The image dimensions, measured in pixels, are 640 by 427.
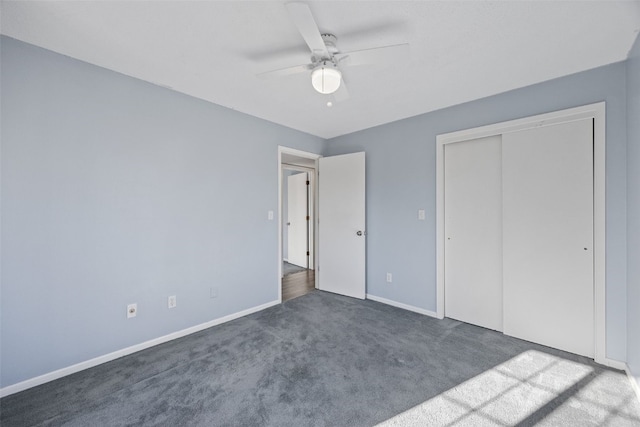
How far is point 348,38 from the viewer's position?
172 centimetres

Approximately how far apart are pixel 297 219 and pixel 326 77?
4.21 m

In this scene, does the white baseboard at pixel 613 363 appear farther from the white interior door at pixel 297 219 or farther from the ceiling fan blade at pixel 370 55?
the white interior door at pixel 297 219

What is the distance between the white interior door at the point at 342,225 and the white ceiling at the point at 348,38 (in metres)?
1.37

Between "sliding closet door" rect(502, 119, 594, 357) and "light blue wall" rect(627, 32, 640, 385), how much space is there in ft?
0.76

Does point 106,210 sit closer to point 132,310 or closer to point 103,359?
point 132,310

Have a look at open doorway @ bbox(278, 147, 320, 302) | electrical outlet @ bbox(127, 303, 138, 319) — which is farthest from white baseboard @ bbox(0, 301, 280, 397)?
open doorway @ bbox(278, 147, 320, 302)

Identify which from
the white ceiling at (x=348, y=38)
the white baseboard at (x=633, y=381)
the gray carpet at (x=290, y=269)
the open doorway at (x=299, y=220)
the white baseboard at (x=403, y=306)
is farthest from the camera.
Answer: the gray carpet at (x=290, y=269)

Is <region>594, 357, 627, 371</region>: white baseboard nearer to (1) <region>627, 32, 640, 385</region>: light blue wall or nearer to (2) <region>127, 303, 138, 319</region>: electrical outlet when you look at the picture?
(1) <region>627, 32, 640, 385</region>: light blue wall

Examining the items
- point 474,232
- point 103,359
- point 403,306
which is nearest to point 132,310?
point 103,359

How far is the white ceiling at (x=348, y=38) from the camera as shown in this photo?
1486mm

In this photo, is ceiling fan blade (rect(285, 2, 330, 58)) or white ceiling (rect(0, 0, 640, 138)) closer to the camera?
ceiling fan blade (rect(285, 2, 330, 58))

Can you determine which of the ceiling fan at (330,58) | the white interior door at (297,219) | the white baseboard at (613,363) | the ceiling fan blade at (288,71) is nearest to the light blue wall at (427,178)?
the white baseboard at (613,363)

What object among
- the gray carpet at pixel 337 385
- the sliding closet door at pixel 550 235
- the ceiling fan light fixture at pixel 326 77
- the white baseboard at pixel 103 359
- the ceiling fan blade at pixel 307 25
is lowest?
the gray carpet at pixel 337 385

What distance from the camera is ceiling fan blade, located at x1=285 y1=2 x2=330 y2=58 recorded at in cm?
120
